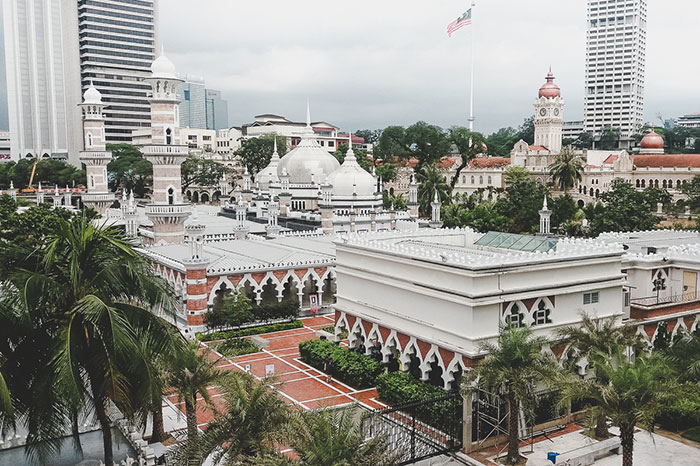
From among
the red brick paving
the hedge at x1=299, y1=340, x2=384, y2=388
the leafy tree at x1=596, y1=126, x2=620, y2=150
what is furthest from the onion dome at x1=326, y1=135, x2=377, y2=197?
the leafy tree at x1=596, y1=126, x2=620, y2=150

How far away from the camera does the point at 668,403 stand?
1443 centimetres

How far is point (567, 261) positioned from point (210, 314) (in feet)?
53.9

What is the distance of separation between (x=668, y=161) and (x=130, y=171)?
72.2m

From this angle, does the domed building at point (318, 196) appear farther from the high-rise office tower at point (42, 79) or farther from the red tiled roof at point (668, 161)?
the high-rise office tower at point (42, 79)

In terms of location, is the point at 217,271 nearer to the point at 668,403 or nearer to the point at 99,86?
the point at 668,403


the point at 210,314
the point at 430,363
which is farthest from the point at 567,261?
the point at 210,314

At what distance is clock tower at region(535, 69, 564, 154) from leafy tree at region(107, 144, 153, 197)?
55753 millimetres

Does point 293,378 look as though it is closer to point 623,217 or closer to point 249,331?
point 249,331

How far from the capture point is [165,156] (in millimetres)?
41438

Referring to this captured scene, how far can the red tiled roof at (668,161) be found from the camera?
2943 inches

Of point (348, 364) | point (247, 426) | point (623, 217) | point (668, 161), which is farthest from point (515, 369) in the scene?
point (668, 161)

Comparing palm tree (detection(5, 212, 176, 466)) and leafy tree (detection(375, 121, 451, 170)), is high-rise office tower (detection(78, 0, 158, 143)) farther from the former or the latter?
palm tree (detection(5, 212, 176, 466))

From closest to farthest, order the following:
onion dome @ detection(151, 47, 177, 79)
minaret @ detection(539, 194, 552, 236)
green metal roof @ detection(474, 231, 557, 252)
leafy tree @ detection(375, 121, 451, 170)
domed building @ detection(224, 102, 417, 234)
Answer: green metal roof @ detection(474, 231, 557, 252) → onion dome @ detection(151, 47, 177, 79) → minaret @ detection(539, 194, 552, 236) → domed building @ detection(224, 102, 417, 234) → leafy tree @ detection(375, 121, 451, 170)

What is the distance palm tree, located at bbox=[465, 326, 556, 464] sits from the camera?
1557cm
